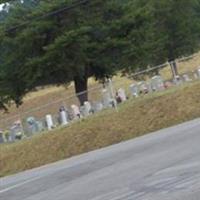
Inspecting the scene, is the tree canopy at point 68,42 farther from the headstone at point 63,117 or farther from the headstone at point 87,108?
the headstone at point 63,117

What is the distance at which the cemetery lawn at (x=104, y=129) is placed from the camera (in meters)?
22.4

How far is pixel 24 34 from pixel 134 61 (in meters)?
7.34

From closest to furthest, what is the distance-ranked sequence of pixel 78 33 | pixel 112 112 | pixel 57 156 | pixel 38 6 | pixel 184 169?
pixel 184 169
pixel 57 156
pixel 112 112
pixel 78 33
pixel 38 6

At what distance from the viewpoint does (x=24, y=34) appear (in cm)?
3794

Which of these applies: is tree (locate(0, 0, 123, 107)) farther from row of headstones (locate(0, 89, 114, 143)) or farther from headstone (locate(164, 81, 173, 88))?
row of headstones (locate(0, 89, 114, 143))

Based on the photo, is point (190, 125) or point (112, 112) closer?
point (190, 125)

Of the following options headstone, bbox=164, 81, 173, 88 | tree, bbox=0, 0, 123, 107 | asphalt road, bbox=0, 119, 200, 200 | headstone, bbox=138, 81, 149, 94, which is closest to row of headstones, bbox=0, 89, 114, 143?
headstone, bbox=138, 81, 149, 94

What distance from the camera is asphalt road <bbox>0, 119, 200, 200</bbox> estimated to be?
1055cm

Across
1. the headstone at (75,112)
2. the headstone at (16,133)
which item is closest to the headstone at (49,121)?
the headstone at (75,112)

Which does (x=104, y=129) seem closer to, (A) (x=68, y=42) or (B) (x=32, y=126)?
(B) (x=32, y=126)

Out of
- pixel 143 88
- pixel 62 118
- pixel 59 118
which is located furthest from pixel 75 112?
pixel 143 88

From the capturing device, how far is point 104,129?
23.2 m

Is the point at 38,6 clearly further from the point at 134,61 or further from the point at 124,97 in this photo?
the point at 124,97

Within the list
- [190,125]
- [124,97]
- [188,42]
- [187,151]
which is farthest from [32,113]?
[188,42]
